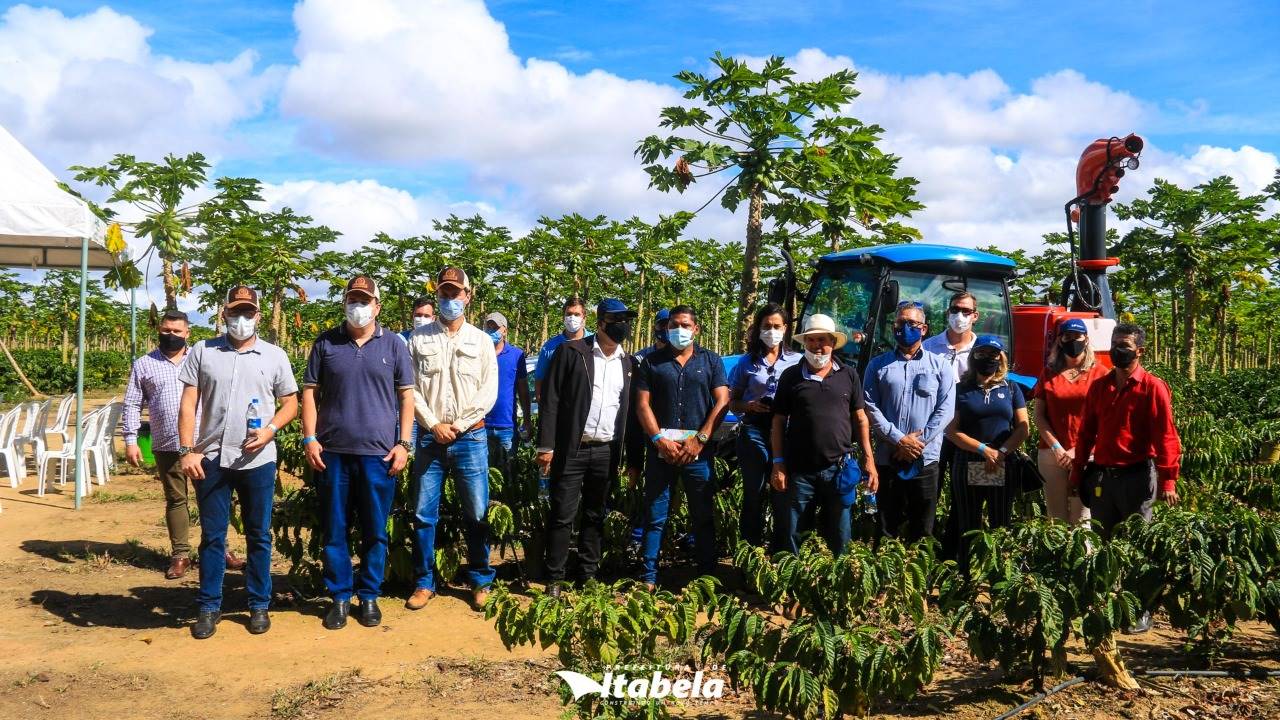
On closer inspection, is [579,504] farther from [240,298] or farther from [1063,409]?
[1063,409]

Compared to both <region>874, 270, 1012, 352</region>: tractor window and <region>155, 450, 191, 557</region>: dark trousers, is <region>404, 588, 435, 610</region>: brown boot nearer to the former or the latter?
<region>155, 450, 191, 557</region>: dark trousers

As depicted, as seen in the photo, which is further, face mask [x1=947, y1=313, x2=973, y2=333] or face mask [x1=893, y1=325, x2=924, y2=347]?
face mask [x1=947, y1=313, x2=973, y2=333]

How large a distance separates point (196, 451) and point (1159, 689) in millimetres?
4933

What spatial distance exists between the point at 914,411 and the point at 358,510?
3.33 metres

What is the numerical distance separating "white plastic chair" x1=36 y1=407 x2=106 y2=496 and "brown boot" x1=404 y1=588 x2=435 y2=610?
4938 mm

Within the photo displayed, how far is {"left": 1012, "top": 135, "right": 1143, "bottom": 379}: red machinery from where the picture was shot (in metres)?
8.23

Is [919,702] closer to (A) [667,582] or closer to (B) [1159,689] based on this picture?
(B) [1159,689]

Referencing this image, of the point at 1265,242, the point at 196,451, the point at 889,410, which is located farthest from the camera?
the point at 1265,242

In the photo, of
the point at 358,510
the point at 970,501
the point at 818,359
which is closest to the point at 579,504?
the point at 358,510

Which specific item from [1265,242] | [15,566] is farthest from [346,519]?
[1265,242]

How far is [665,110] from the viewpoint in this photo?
11.8 metres

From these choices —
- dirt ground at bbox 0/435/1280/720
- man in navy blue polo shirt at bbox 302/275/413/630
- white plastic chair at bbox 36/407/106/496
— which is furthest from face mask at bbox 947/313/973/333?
white plastic chair at bbox 36/407/106/496

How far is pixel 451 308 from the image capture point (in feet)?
18.3

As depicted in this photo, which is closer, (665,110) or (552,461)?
(552,461)
